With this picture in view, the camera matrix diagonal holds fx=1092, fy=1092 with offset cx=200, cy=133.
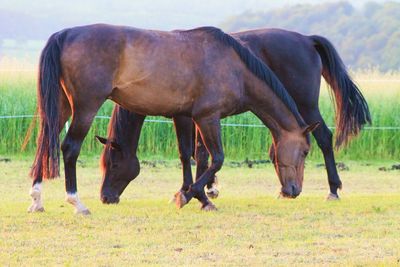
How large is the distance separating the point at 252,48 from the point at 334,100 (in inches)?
48.9

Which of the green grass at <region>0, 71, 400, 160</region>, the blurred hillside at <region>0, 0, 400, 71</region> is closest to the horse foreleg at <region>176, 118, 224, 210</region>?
the green grass at <region>0, 71, 400, 160</region>

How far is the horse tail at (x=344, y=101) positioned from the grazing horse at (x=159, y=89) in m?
1.40

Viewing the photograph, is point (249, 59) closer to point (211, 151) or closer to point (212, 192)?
point (211, 151)

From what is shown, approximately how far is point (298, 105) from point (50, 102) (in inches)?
128

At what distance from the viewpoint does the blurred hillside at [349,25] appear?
75.8 m

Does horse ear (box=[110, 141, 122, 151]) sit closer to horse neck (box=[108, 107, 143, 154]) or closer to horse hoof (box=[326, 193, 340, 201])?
horse neck (box=[108, 107, 143, 154])

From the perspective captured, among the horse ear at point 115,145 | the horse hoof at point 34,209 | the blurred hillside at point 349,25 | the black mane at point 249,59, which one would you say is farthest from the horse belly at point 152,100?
the blurred hillside at point 349,25

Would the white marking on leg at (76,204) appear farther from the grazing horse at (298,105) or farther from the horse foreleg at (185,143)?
the horse foreleg at (185,143)

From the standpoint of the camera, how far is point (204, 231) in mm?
8609

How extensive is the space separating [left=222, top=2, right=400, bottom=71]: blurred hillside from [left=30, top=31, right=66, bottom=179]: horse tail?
6489 cm

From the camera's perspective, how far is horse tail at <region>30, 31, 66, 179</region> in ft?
30.5

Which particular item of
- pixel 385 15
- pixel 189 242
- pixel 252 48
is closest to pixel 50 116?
pixel 189 242

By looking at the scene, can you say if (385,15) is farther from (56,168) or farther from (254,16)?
(56,168)

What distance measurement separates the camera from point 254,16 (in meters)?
91.5
